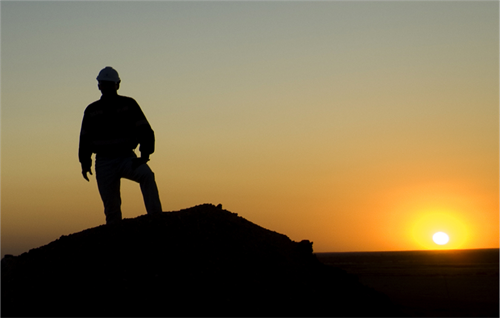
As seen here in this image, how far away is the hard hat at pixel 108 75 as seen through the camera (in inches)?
369

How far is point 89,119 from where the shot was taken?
31.4ft

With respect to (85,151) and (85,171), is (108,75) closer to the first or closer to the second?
(85,151)

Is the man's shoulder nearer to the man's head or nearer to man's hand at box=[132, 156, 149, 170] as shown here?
the man's head

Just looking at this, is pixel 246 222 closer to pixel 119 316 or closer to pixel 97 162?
pixel 97 162

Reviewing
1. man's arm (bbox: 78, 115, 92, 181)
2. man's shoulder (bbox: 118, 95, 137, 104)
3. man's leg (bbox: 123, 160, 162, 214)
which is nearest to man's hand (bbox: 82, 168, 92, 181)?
man's arm (bbox: 78, 115, 92, 181)

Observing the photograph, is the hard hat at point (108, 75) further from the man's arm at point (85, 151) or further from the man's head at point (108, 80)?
the man's arm at point (85, 151)

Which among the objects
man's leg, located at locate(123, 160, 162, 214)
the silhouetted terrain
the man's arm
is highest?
the man's arm

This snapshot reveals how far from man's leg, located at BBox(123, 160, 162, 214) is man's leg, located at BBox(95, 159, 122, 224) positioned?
231 millimetres

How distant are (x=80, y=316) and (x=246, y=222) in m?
3.90

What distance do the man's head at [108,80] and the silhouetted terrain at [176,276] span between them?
2302 mm

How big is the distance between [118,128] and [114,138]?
0.60ft

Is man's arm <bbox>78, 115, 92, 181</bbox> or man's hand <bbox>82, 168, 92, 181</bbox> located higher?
man's arm <bbox>78, 115, 92, 181</bbox>

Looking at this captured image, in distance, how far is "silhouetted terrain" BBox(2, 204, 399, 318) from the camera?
7.02 m

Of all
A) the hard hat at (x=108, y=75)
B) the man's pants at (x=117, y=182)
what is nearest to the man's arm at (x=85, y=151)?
the man's pants at (x=117, y=182)
